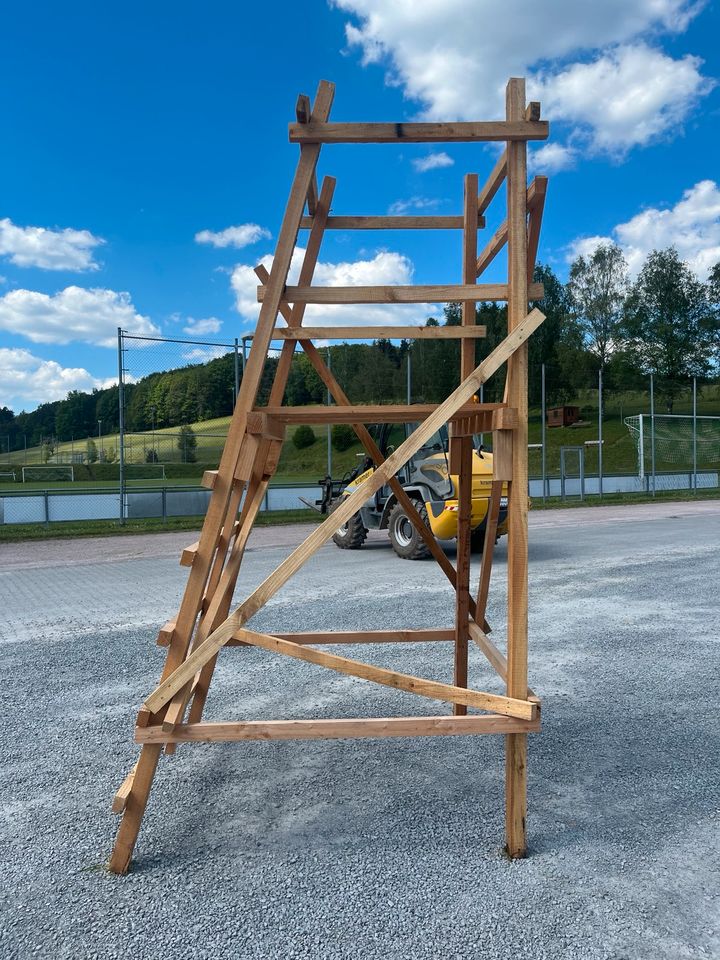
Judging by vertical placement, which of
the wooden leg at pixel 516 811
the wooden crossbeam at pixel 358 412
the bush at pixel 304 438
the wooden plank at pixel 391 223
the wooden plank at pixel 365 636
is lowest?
the wooden leg at pixel 516 811

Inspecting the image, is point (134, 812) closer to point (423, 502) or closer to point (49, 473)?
point (423, 502)

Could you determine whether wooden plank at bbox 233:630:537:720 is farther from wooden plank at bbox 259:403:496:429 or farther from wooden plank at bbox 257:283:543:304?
wooden plank at bbox 257:283:543:304

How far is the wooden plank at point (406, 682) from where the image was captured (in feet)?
8.68

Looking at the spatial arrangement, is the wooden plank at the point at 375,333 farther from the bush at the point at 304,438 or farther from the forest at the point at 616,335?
the forest at the point at 616,335

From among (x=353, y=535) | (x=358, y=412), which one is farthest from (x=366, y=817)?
(x=353, y=535)

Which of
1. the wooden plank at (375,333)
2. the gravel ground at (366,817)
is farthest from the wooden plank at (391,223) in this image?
the gravel ground at (366,817)

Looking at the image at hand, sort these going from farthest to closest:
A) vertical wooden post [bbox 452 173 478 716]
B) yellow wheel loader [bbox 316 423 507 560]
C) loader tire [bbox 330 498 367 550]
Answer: loader tire [bbox 330 498 367 550], yellow wheel loader [bbox 316 423 507 560], vertical wooden post [bbox 452 173 478 716]

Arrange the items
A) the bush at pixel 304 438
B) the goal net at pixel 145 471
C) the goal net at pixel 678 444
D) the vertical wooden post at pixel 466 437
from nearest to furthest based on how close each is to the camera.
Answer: the vertical wooden post at pixel 466 437, the goal net at pixel 145 471, the bush at pixel 304 438, the goal net at pixel 678 444

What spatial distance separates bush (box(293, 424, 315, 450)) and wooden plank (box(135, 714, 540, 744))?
15.6m

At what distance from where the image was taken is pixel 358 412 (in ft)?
9.23

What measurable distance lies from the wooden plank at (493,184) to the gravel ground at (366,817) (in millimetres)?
2604

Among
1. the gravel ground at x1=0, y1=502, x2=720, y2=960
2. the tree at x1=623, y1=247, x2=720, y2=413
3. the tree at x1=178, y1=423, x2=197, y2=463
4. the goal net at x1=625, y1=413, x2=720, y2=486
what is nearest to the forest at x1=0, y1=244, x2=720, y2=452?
the tree at x1=623, y1=247, x2=720, y2=413

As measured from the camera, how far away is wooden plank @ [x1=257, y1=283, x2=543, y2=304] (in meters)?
2.75

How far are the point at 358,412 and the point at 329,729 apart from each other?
117 centimetres
